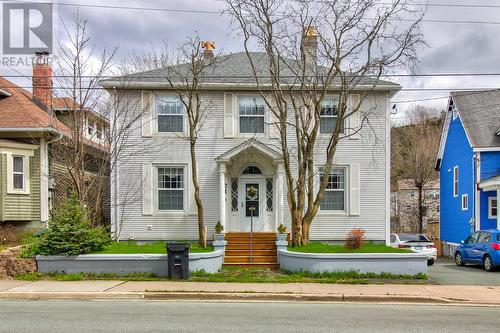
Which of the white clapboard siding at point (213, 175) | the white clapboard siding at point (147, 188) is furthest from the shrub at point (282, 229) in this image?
the white clapboard siding at point (147, 188)

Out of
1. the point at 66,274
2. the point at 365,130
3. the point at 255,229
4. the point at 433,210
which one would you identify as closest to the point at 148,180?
the point at 255,229

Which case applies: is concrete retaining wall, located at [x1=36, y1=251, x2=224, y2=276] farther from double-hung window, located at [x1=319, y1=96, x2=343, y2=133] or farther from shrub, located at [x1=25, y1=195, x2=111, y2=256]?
double-hung window, located at [x1=319, y1=96, x2=343, y2=133]

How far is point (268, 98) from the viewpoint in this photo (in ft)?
66.2

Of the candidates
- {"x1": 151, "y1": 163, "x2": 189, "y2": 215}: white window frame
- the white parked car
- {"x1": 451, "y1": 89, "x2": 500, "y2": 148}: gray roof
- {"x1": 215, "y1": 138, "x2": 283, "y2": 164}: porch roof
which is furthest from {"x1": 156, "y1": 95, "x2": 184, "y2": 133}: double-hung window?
{"x1": 451, "y1": 89, "x2": 500, "y2": 148}: gray roof

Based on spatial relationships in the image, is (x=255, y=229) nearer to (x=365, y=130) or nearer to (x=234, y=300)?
(x=365, y=130)

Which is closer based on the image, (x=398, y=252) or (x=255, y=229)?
(x=398, y=252)

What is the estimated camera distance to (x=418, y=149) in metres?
39.3

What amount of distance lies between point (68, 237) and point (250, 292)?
20.3ft

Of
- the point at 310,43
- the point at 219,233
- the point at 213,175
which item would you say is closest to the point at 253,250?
the point at 219,233

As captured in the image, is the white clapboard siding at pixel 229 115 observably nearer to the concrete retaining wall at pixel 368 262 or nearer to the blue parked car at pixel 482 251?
the concrete retaining wall at pixel 368 262

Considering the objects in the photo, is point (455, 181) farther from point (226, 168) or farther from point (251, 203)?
point (226, 168)

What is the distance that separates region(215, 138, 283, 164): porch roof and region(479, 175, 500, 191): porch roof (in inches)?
444

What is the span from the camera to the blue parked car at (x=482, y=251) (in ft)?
59.4

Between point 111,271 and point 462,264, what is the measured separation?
14548 mm
